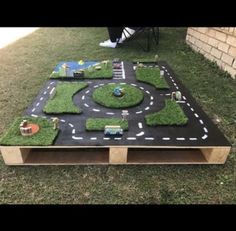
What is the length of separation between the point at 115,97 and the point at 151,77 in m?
1.64

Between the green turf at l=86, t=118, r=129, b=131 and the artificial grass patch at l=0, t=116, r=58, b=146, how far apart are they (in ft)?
2.09

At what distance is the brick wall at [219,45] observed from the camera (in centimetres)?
792

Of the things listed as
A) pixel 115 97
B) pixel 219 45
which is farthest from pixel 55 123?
pixel 219 45

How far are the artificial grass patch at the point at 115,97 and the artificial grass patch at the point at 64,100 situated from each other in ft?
1.75

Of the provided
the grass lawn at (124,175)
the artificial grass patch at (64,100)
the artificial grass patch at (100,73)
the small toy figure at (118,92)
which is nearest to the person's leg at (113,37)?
the grass lawn at (124,175)

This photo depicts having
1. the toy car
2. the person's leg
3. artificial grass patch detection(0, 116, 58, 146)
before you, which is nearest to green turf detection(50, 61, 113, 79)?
artificial grass patch detection(0, 116, 58, 146)

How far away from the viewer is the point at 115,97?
5898mm

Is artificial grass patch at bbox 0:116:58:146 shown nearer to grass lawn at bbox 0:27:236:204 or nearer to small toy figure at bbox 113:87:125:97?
grass lawn at bbox 0:27:236:204

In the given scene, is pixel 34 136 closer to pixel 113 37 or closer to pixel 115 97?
pixel 115 97

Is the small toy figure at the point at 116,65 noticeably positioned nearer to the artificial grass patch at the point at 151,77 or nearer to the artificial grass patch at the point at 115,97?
the artificial grass patch at the point at 151,77

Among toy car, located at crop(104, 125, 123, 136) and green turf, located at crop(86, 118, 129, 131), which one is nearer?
toy car, located at crop(104, 125, 123, 136)

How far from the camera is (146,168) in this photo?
175 inches

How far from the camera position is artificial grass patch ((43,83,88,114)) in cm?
529

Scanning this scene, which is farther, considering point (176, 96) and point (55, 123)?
point (176, 96)
